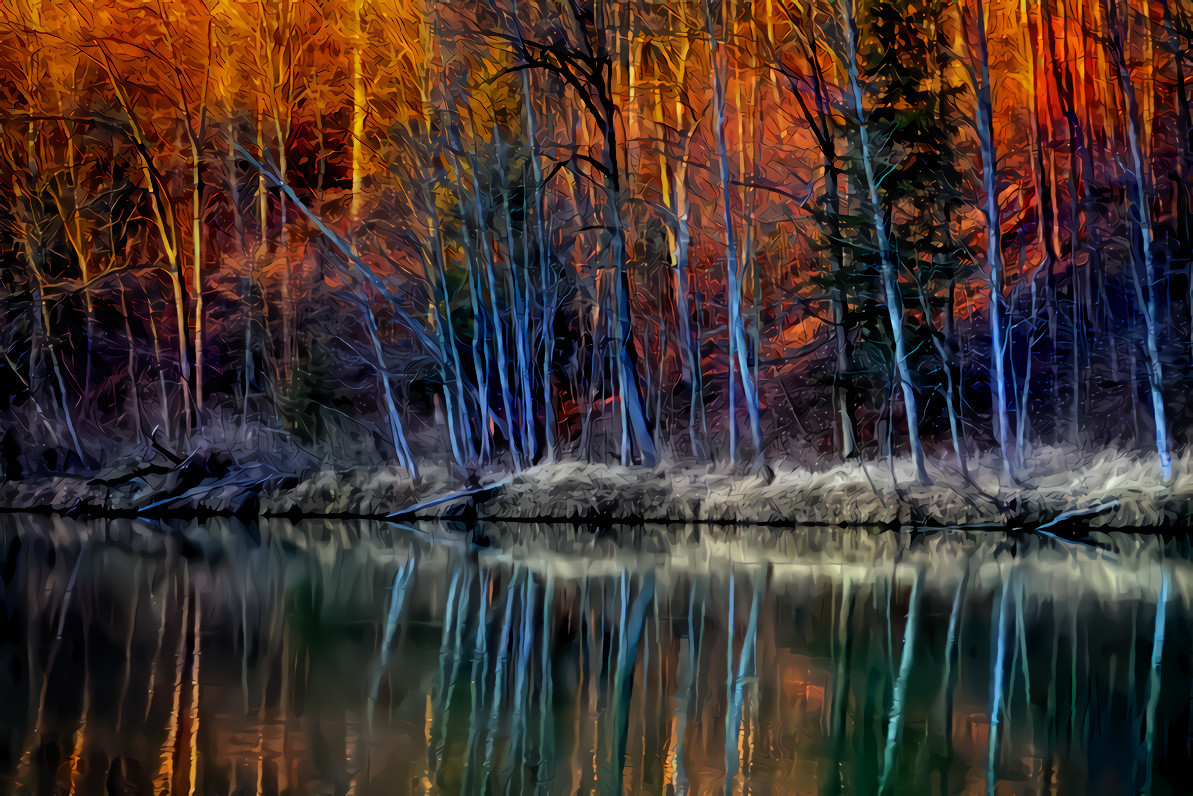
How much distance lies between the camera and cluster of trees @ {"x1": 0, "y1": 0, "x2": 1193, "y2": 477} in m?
21.5

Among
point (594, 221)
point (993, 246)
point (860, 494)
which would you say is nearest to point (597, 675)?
point (860, 494)

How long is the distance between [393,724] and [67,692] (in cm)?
229

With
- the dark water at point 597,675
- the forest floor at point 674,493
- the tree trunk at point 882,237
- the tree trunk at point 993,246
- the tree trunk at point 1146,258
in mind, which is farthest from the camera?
the tree trunk at point 882,237

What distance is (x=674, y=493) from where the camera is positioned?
1930 cm

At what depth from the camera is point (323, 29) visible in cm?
2548

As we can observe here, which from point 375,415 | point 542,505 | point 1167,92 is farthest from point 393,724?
point 1167,92

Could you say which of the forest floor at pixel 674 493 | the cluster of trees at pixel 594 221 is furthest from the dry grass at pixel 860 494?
the cluster of trees at pixel 594 221

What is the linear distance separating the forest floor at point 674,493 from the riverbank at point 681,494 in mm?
22

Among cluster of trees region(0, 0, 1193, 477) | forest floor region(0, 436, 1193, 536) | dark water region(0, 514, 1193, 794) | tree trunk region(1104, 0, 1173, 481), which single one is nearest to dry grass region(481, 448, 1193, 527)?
forest floor region(0, 436, 1193, 536)

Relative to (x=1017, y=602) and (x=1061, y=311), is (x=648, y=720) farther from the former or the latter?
(x=1061, y=311)

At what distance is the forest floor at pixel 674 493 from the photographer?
57.8 ft

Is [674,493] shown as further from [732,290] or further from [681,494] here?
[732,290]

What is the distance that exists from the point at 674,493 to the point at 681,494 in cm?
12

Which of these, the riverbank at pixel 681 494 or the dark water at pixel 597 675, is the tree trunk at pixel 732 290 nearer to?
the riverbank at pixel 681 494
